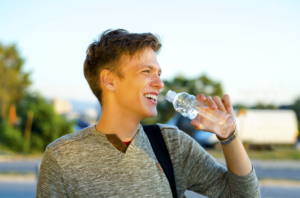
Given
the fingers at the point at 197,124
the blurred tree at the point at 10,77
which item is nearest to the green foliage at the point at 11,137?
the blurred tree at the point at 10,77

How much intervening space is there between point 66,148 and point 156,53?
79 centimetres

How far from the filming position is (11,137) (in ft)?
52.5

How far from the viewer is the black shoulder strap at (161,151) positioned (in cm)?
167

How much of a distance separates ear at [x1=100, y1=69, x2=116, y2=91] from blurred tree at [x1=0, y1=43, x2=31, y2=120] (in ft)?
101

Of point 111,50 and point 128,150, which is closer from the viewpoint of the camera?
point 128,150

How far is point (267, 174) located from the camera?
988 cm

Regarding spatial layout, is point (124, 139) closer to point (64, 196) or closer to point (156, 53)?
point (64, 196)

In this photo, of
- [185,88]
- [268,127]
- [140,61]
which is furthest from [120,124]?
[185,88]

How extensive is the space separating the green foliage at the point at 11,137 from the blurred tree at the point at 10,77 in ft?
48.2

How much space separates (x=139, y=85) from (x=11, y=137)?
16.0 m

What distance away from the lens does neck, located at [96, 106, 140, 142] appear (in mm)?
1749

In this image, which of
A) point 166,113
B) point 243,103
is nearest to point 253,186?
point 243,103

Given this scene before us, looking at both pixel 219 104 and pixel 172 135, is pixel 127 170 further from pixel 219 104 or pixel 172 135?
pixel 219 104

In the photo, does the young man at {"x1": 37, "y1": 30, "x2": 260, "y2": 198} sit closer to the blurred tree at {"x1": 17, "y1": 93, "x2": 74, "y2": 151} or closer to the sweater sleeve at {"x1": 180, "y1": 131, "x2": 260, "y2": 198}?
the sweater sleeve at {"x1": 180, "y1": 131, "x2": 260, "y2": 198}
